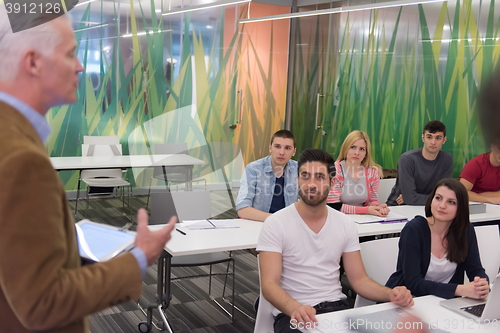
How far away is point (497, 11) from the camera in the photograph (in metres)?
5.11

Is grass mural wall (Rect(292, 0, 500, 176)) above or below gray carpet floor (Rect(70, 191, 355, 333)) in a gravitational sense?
above

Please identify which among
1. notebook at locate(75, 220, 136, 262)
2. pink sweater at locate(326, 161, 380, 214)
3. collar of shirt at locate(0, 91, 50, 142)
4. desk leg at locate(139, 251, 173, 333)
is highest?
collar of shirt at locate(0, 91, 50, 142)

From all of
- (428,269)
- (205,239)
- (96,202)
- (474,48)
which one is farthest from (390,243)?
(96,202)

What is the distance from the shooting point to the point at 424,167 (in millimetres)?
4363

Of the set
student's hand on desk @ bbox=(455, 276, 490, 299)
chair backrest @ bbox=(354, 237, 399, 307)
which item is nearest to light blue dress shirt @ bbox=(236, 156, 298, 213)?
chair backrest @ bbox=(354, 237, 399, 307)

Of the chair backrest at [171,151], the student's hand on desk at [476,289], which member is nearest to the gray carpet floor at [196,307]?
the student's hand on desk at [476,289]

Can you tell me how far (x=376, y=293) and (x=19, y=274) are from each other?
1.76 metres

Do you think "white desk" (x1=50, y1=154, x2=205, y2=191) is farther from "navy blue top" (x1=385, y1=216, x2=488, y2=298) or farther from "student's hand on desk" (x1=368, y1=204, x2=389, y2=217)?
"navy blue top" (x1=385, y1=216, x2=488, y2=298)

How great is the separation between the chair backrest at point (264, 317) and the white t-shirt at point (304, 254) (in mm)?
46

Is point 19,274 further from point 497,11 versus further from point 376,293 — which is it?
point 497,11

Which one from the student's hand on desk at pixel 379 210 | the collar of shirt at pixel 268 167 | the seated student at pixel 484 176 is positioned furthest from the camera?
the seated student at pixel 484 176

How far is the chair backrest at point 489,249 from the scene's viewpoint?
114 inches

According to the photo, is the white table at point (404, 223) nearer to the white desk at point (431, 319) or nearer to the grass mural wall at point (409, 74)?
the white desk at point (431, 319)

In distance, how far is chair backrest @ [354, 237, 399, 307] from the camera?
2570 millimetres
